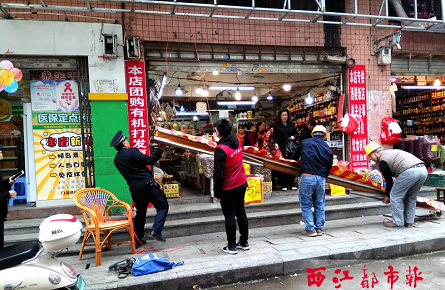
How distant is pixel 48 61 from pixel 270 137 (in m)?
6.29

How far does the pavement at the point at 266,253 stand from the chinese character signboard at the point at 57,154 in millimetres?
2136

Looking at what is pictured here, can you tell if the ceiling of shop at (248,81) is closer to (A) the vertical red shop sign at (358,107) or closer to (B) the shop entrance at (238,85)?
(B) the shop entrance at (238,85)

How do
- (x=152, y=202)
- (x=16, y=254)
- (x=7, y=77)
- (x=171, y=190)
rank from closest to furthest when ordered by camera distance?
(x=16, y=254) < (x=152, y=202) < (x=7, y=77) < (x=171, y=190)

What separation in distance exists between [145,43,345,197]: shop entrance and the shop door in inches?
58.5

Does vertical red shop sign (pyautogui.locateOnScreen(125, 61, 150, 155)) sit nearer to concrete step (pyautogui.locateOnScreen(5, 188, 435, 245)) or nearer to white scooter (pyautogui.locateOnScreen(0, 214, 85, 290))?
concrete step (pyautogui.locateOnScreen(5, 188, 435, 245))

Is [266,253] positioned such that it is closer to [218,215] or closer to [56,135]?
[218,215]

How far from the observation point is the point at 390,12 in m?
8.52

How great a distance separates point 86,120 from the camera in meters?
6.52

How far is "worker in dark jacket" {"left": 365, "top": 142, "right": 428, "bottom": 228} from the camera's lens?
5.33 m

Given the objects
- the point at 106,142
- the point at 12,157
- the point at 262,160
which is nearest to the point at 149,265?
the point at 262,160

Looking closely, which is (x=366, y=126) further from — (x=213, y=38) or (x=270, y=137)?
(x=213, y=38)

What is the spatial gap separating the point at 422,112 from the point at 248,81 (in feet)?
24.6

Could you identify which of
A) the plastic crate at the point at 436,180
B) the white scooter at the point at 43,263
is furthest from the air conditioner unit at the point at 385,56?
the white scooter at the point at 43,263

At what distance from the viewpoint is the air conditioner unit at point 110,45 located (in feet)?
20.6
